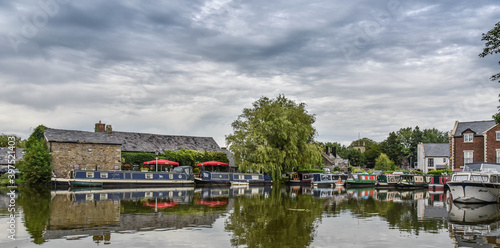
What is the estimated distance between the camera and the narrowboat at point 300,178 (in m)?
56.6

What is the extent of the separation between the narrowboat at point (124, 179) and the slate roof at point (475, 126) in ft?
106

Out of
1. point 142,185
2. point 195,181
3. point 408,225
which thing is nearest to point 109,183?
point 142,185

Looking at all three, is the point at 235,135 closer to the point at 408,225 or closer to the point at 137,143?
the point at 137,143

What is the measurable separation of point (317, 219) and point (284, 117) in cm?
3439

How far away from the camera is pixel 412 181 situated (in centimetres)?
5178

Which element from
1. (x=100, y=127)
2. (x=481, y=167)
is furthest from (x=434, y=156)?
(x=100, y=127)

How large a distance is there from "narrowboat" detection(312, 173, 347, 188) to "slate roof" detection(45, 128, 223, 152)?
1681cm

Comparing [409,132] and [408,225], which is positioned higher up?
[409,132]

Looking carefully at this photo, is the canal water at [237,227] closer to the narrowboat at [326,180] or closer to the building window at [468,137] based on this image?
the narrowboat at [326,180]

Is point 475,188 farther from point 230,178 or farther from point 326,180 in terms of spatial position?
point 326,180

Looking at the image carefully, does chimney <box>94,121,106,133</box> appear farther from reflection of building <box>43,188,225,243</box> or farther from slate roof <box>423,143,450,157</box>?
slate roof <box>423,143,450,157</box>

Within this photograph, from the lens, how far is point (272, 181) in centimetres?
5444

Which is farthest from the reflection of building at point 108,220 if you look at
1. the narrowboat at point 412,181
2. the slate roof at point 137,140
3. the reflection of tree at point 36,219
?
the narrowboat at point 412,181

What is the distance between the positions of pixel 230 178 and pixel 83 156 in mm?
16150
